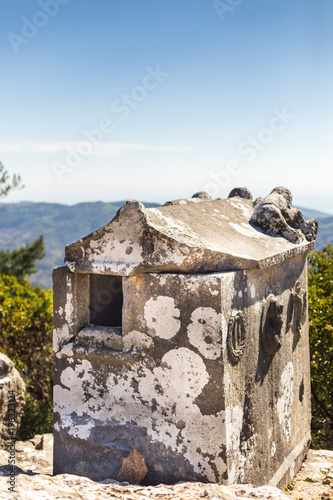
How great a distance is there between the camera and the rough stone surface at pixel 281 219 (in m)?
6.04

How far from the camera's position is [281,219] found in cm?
602

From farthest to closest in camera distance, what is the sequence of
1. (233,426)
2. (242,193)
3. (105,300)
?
1. (242,193)
2. (105,300)
3. (233,426)

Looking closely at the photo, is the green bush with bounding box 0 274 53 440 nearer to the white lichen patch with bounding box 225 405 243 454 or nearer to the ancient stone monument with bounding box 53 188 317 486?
the ancient stone monument with bounding box 53 188 317 486

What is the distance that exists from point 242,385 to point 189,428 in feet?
2.08

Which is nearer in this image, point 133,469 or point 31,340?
point 133,469

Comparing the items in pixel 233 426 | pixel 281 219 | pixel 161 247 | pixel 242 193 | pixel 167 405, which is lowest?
pixel 233 426

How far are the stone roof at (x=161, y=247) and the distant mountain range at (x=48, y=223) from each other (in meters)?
135

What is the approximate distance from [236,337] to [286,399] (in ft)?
6.06

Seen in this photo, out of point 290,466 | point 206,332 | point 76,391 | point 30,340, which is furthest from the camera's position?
point 30,340

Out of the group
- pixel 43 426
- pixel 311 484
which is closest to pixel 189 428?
pixel 311 484

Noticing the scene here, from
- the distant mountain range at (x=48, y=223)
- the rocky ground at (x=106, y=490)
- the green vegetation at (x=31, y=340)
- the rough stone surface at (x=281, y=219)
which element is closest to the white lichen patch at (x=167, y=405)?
the rocky ground at (x=106, y=490)

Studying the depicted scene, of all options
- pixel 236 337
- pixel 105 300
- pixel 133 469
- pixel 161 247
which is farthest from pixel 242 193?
pixel 133 469

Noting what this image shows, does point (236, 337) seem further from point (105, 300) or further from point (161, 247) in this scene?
point (105, 300)

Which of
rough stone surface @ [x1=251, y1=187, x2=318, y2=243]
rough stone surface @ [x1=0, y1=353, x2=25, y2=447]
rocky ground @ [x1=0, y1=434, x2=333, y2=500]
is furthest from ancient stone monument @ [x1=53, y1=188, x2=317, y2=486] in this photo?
rough stone surface @ [x1=0, y1=353, x2=25, y2=447]
